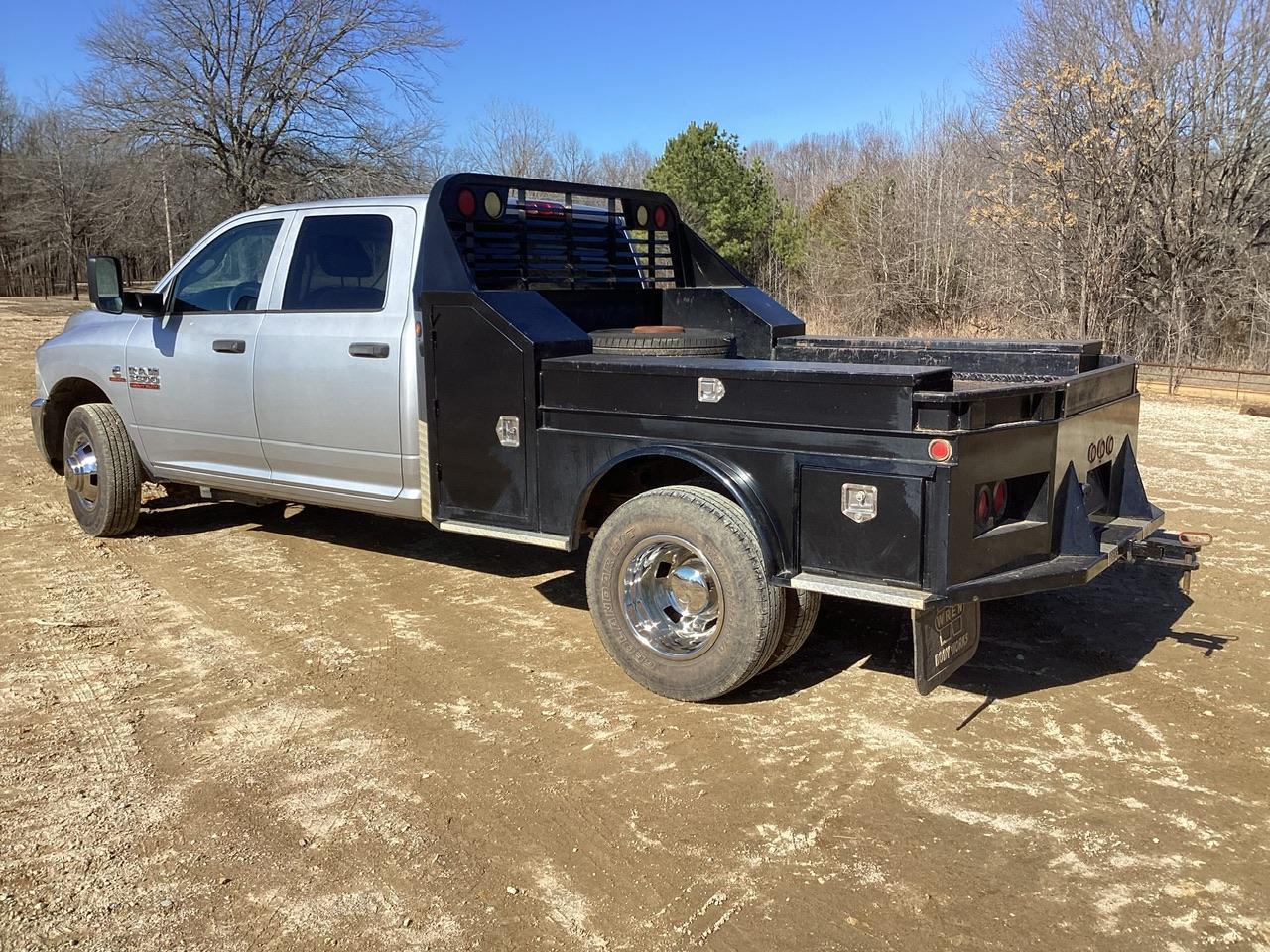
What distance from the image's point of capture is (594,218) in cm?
625

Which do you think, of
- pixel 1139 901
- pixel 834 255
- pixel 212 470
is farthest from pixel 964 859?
pixel 834 255

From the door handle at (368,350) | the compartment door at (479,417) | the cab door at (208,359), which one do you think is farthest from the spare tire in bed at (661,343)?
the cab door at (208,359)

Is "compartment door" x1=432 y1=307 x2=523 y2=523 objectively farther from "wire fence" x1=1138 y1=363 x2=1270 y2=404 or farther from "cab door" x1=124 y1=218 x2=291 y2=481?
"wire fence" x1=1138 y1=363 x2=1270 y2=404

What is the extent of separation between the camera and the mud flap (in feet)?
12.2

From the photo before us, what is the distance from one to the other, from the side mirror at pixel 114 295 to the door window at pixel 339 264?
1141 mm

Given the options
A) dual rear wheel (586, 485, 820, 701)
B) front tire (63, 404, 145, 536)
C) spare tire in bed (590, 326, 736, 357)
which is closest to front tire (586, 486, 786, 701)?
dual rear wheel (586, 485, 820, 701)

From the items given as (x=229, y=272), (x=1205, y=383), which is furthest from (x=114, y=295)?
(x=1205, y=383)

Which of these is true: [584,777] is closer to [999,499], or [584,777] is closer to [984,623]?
[999,499]

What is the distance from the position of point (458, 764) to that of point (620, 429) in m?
1.51

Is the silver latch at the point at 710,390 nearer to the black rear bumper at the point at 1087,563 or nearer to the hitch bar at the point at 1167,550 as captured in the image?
the black rear bumper at the point at 1087,563

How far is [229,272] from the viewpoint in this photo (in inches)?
243

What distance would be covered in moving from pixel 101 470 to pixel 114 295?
46.5 inches

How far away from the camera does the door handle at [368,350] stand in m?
5.25

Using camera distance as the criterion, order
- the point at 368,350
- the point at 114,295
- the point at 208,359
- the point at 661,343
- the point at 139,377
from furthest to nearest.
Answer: the point at 139,377 < the point at 114,295 < the point at 208,359 < the point at 368,350 < the point at 661,343
